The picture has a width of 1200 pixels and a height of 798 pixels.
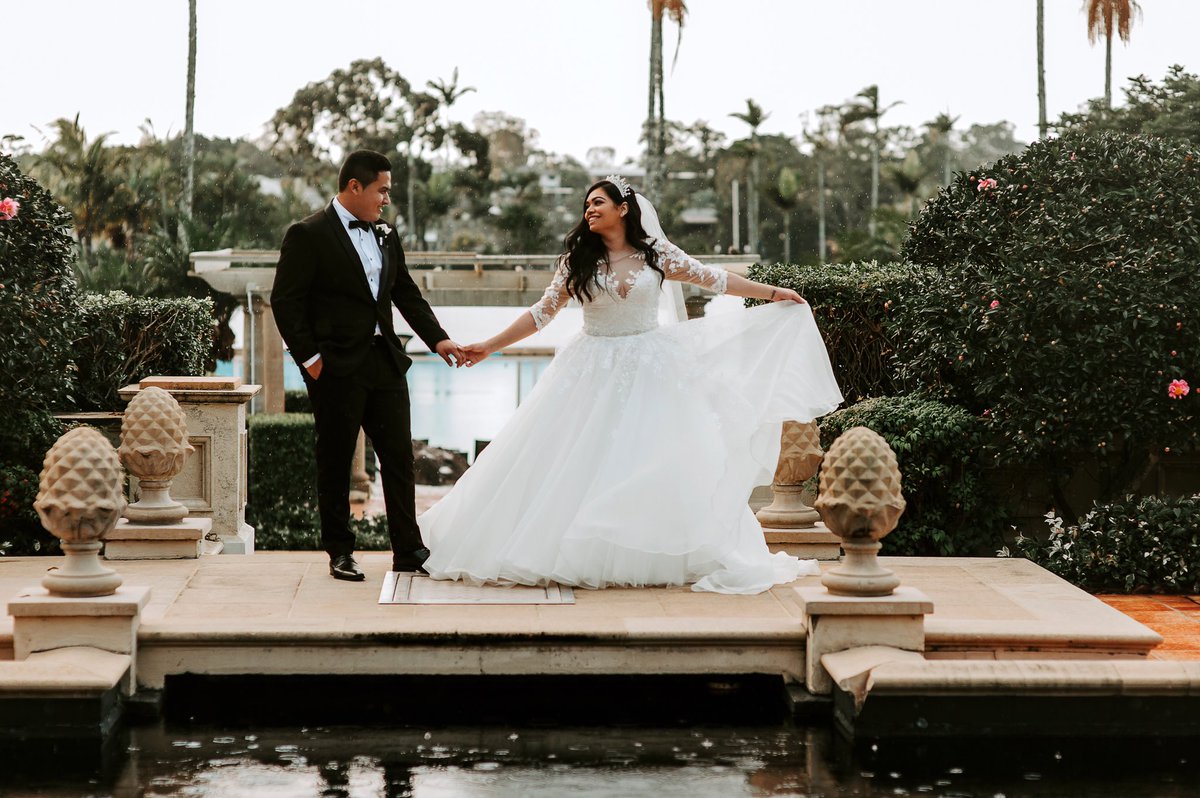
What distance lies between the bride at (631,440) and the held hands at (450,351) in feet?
0.19

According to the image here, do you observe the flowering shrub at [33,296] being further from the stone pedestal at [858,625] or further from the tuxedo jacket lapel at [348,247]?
the stone pedestal at [858,625]

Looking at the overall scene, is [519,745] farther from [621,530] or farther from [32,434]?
[32,434]

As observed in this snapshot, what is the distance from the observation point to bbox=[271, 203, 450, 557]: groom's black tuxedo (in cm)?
607

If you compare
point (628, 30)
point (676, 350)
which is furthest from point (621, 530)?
point (628, 30)

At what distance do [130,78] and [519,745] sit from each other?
114ft

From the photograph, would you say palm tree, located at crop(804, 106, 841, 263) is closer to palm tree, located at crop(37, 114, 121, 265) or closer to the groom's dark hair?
palm tree, located at crop(37, 114, 121, 265)

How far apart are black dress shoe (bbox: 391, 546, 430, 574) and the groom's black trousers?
23 mm

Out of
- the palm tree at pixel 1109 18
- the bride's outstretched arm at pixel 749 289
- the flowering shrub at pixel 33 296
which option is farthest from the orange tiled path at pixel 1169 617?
the palm tree at pixel 1109 18

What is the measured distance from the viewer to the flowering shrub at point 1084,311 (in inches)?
297

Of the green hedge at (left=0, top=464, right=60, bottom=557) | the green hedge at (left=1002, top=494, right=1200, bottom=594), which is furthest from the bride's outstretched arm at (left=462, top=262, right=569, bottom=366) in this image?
the green hedge at (left=0, top=464, right=60, bottom=557)

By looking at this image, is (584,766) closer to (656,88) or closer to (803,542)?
(803,542)

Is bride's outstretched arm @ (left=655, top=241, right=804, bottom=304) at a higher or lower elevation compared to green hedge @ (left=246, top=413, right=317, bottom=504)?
higher

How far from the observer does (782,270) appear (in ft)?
33.3

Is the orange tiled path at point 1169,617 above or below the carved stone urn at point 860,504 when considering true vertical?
below
